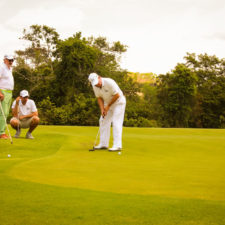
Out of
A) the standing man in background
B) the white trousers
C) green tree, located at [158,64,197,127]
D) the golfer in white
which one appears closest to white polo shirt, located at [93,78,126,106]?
the golfer in white

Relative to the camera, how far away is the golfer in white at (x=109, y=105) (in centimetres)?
923

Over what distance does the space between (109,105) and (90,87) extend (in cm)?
3181

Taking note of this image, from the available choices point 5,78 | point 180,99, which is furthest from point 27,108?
point 180,99

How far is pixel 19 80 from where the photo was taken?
40.2 m

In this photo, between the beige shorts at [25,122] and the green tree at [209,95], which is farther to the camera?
the green tree at [209,95]

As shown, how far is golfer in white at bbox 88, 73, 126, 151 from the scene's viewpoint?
30.3 feet

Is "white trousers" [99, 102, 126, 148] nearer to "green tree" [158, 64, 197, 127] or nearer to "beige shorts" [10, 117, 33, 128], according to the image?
"beige shorts" [10, 117, 33, 128]

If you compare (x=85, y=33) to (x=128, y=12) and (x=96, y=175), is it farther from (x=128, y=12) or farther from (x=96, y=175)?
(x=96, y=175)

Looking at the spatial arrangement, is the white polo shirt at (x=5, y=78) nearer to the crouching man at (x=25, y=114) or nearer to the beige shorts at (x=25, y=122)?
the crouching man at (x=25, y=114)

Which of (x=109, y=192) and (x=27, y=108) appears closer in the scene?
(x=109, y=192)

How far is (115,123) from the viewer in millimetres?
9359

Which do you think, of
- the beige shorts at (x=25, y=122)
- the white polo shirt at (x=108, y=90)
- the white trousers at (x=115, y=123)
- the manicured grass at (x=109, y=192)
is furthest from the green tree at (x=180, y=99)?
the manicured grass at (x=109, y=192)

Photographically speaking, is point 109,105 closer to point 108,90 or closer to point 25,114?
point 108,90

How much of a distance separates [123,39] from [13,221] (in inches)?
1872
